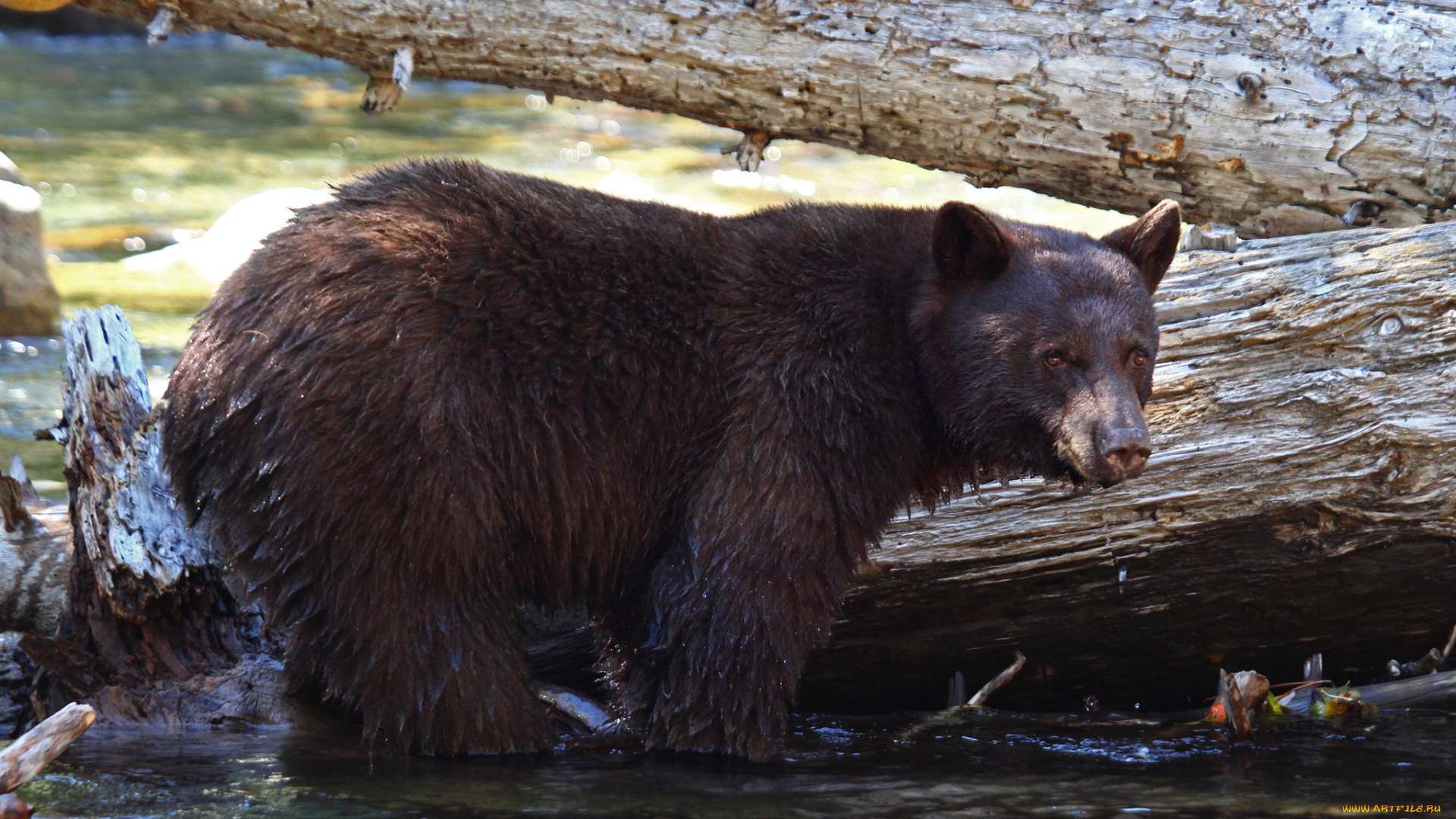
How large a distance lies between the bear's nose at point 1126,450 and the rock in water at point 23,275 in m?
9.26

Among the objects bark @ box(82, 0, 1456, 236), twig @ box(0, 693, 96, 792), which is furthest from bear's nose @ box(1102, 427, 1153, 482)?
twig @ box(0, 693, 96, 792)

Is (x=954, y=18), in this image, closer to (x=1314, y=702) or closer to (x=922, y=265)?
(x=922, y=265)

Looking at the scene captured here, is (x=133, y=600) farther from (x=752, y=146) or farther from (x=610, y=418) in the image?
(x=752, y=146)

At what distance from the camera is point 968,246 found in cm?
498

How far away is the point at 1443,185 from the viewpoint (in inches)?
247

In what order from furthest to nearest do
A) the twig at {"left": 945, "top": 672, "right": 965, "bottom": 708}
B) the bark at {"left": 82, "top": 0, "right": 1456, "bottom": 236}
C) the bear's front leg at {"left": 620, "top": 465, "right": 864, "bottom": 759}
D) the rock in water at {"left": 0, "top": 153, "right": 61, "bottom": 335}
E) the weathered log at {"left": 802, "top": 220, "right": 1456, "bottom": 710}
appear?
the rock in water at {"left": 0, "top": 153, "right": 61, "bottom": 335} → the bark at {"left": 82, "top": 0, "right": 1456, "bottom": 236} → the twig at {"left": 945, "top": 672, "right": 965, "bottom": 708} → the weathered log at {"left": 802, "top": 220, "right": 1456, "bottom": 710} → the bear's front leg at {"left": 620, "top": 465, "right": 864, "bottom": 759}

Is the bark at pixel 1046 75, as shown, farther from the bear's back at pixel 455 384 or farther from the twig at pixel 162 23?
the bear's back at pixel 455 384

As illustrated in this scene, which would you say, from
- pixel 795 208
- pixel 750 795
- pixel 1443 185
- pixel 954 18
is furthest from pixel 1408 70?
pixel 750 795

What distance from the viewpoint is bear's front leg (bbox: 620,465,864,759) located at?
476 cm

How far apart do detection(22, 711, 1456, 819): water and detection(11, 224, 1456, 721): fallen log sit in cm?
37

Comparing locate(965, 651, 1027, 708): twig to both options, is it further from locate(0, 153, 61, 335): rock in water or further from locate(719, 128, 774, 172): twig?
locate(0, 153, 61, 335): rock in water

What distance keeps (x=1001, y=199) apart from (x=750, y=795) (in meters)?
12.8

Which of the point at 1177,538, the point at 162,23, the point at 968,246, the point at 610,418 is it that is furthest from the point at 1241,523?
the point at 162,23

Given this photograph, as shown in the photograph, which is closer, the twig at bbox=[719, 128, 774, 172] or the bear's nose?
the bear's nose
